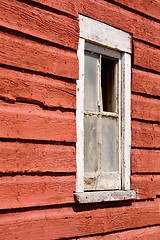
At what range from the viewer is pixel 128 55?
12.4ft

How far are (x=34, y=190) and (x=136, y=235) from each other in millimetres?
1457

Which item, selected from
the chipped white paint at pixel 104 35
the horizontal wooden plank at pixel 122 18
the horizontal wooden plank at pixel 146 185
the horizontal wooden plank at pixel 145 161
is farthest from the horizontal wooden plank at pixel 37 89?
the horizontal wooden plank at pixel 146 185

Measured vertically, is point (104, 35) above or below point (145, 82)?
above

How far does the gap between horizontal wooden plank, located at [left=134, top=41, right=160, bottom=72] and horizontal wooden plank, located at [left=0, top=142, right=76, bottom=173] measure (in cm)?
137

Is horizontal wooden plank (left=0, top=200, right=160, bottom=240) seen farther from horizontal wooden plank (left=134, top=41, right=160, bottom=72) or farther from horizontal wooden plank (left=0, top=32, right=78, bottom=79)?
horizontal wooden plank (left=134, top=41, right=160, bottom=72)

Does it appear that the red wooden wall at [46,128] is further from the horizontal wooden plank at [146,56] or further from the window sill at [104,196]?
the horizontal wooden plank at [146,56]

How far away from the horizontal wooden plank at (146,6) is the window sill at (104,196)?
1.93 m

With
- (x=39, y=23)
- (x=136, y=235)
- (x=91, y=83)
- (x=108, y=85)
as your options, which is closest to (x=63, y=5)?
(x=39, y=23)

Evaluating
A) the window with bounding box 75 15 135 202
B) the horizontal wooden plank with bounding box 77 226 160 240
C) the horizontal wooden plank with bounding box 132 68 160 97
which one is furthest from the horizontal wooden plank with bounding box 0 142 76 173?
the horizontal wooden plank with bounding box 132 68 160 97

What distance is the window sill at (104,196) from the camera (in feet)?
10.1

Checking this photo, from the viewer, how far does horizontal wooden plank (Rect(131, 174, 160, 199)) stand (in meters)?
3.75

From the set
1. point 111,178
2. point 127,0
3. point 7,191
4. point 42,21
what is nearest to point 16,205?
point 7,191

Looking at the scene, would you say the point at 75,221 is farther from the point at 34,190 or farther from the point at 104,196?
the point at 34,190

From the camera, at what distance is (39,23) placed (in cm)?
293
